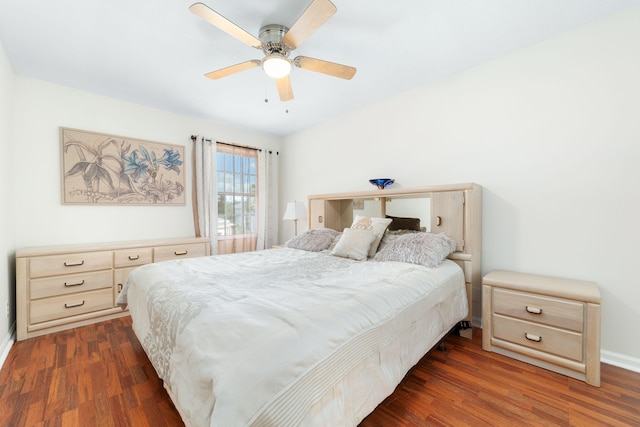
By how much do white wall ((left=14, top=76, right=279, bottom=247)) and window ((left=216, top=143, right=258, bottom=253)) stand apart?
0.62 meters

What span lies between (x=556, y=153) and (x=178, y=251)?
154 inches

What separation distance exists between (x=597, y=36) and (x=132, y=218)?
482cm

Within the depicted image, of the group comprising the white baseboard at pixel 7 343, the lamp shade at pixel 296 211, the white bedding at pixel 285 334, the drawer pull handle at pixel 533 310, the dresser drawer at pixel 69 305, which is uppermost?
the lamp shade at pixel 296 211

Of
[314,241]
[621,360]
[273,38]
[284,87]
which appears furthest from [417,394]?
[273,38]

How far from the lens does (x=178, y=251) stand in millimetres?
3148

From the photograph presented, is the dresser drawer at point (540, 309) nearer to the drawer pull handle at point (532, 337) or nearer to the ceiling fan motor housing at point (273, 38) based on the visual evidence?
the drawer pull handle at point (532, 337)

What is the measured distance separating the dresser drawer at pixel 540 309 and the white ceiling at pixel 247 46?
2.00 meters

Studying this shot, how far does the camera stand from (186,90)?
9.43 ft

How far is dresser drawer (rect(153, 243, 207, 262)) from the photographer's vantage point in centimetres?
300


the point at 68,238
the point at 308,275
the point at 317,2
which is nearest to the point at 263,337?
the point at 308,275

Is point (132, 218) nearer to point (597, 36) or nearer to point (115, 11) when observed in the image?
point (115, 11)

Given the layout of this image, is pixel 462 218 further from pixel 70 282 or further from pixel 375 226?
pixel 70 282

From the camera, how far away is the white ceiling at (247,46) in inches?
68.3

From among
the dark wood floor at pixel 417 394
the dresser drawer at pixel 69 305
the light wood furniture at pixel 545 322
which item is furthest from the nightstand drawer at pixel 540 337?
the dresser drawer at pixel 69 305
